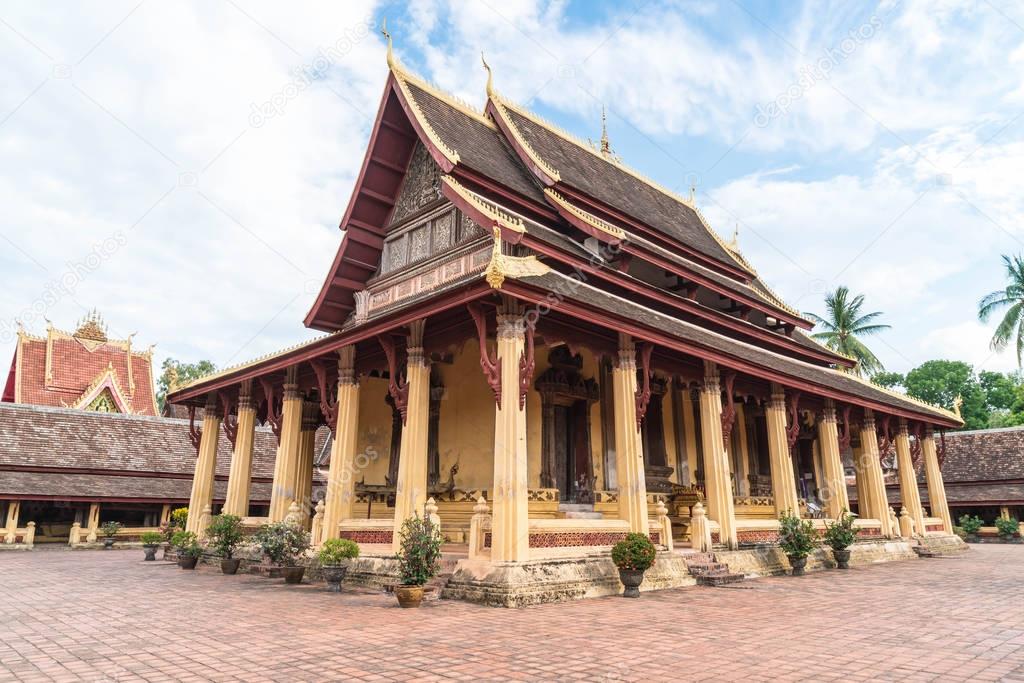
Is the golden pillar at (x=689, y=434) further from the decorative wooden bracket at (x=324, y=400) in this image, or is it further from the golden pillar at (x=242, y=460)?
the golden pillar at (x=242, y=460)

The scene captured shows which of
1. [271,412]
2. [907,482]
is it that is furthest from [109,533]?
[907,482]

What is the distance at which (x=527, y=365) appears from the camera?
978 centimetres

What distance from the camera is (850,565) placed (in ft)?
48.2

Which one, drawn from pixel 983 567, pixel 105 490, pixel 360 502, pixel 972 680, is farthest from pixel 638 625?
pixel 105 490

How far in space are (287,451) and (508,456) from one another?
7.25m

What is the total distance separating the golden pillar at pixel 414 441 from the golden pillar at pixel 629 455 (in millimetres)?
3263

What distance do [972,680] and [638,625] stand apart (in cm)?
314

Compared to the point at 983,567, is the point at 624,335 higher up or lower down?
higher up

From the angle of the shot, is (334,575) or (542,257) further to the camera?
(542,257)

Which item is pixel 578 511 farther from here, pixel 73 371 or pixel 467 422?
pixel 73 371

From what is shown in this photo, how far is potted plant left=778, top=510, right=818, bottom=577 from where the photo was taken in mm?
12802

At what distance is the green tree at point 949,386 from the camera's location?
53.9 metres

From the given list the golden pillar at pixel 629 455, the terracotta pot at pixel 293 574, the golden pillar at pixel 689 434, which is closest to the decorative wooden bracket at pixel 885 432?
the golden pillar at pixel 689 434

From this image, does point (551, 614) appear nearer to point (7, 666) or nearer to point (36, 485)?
point (7, 666)
